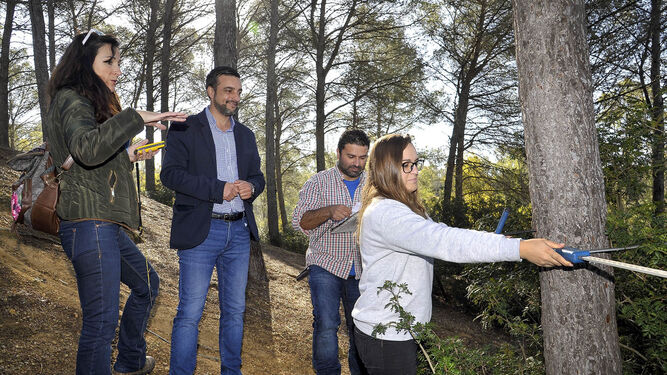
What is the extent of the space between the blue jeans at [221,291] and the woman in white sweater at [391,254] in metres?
1.19

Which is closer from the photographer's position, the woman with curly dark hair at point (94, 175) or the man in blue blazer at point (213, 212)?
the woman with curly dark hair at point (94, 175)

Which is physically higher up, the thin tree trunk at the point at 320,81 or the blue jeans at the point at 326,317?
the thin tree trunk at the point at 320,81

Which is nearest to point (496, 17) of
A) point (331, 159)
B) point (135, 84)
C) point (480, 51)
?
point (480, 51)

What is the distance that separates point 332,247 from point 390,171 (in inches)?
58.0

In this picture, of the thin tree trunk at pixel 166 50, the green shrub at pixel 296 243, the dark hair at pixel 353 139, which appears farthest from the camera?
the green shrub at pixel 296 243

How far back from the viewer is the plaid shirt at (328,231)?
3574 mm

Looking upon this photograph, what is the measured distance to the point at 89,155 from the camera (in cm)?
239

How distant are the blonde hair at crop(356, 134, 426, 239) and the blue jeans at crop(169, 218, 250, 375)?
1.29m

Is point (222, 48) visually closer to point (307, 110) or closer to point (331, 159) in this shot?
point (307, 110)

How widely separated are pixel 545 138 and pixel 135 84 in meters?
16.1

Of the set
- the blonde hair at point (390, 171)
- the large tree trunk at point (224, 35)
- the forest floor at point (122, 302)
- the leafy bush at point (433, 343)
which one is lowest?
the forest floor at point (122, 302)

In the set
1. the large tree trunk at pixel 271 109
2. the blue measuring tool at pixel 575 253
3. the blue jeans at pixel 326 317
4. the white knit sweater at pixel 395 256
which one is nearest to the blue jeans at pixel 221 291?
the blue jeans at pixel 326 317

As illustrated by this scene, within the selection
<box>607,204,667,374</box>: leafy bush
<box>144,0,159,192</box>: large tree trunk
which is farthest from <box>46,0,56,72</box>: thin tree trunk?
<box>607,204,667,374</box>: leafy bush

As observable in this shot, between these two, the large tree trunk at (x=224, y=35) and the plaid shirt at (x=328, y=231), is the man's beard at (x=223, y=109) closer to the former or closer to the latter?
the plaid shirt at (x=328, y=231)
